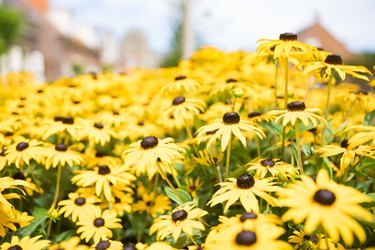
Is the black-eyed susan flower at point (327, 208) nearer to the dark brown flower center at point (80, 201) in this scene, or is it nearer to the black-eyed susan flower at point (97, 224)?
the black-eyed susan flower at point (97, 224)

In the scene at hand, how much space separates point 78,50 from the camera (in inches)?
1321

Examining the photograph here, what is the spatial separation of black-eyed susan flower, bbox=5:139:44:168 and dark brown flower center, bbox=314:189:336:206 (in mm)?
1472

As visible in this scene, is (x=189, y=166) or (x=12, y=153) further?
(x=189, y=166)

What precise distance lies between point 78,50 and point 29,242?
34.2 metres

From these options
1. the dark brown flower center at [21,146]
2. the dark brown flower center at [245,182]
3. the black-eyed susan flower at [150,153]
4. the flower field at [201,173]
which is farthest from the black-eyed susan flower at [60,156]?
the dark brown flower center at [245,182]

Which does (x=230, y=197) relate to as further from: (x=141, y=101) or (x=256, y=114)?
→ (x=141, y=101)

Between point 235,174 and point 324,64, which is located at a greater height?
point 324,64

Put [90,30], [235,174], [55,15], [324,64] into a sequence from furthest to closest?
[90,30] < [55,15] < [324,64] < [235,174]

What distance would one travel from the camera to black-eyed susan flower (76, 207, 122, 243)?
5.78ft

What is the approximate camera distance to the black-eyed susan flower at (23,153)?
192 centimetres

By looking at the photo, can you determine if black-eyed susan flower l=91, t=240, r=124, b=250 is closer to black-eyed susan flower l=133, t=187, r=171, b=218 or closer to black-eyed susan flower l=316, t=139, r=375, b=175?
black-eyed susan flower l=133, t=187, r=171, b=218

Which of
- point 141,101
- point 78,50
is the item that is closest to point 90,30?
point 78,50

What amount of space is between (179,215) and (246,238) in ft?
1.70

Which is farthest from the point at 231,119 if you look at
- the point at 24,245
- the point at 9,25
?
the point at 9,25
